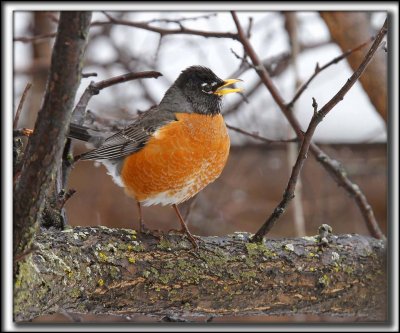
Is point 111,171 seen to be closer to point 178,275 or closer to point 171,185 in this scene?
point 171,185

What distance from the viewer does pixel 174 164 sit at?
2584mm

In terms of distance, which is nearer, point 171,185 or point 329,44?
point 171,185

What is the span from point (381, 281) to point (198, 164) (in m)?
0.94

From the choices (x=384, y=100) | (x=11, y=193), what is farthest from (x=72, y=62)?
(x=384, y=100)

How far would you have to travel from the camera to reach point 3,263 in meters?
1.93

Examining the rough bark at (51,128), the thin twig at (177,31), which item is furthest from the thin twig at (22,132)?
A: the thin twig at (177,31)

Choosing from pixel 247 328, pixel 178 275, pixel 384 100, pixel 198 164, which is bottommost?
pixel 247 328

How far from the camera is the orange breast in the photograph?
2.58 m

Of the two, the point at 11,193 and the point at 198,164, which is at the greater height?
the point at 198,164

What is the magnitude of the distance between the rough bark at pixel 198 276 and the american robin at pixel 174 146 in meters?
0.15

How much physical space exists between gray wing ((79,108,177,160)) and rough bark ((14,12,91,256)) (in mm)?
933

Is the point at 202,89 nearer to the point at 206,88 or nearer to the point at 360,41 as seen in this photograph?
the point at 206,88

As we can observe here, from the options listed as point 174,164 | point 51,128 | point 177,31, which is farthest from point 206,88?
point 51,128

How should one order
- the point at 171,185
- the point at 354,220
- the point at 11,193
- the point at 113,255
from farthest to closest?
1. the point at 354,220
2. the point at 171,185
3. the point at 113,255
4. the point at 11,193
